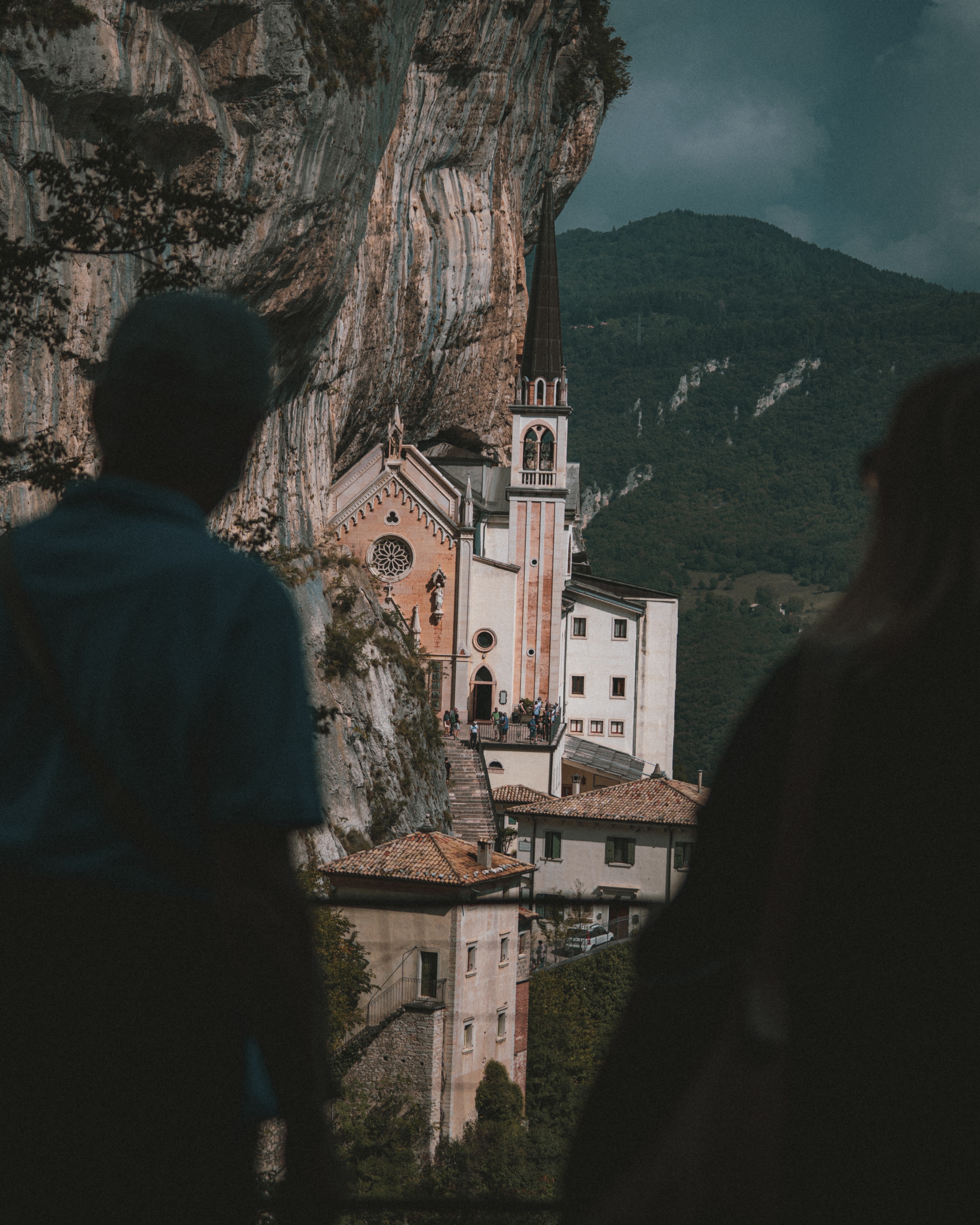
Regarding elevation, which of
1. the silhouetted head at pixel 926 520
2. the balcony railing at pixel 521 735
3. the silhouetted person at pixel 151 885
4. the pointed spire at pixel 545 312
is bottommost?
the balcony railing at pixel 521 735

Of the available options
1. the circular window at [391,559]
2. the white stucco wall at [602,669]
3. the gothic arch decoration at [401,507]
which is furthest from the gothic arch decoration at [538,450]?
the circular window at [391,559]

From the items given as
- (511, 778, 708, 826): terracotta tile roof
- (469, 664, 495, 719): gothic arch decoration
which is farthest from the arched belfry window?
(511, 778, 708, 826): terracotta tile roof

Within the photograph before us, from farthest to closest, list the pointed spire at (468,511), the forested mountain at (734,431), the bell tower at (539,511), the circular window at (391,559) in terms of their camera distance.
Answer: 1. the forested mountain at (734,431)
2. the bell tower at (539,511)
3. the circular window at (391,559)
4. the pointed spire at (468,511)

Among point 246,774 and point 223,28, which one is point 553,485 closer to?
point 223,28

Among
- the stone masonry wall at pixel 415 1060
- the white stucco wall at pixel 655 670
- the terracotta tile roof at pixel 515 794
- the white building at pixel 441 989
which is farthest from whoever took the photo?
the white stucco wall at pixel 655 670

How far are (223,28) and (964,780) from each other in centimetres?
2181

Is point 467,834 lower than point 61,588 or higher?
lower

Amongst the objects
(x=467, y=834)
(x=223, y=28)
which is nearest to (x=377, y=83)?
(x=223, y=28)

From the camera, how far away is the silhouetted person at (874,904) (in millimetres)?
1379

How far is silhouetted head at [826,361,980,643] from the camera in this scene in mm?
1390

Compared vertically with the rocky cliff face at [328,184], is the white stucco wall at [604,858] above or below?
below

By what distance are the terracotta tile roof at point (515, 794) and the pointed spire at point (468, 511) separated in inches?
370

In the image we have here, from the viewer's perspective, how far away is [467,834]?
3819 cm

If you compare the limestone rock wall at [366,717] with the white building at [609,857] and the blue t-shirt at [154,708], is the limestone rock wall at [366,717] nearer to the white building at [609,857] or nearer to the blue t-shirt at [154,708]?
the white building at [609,857]
